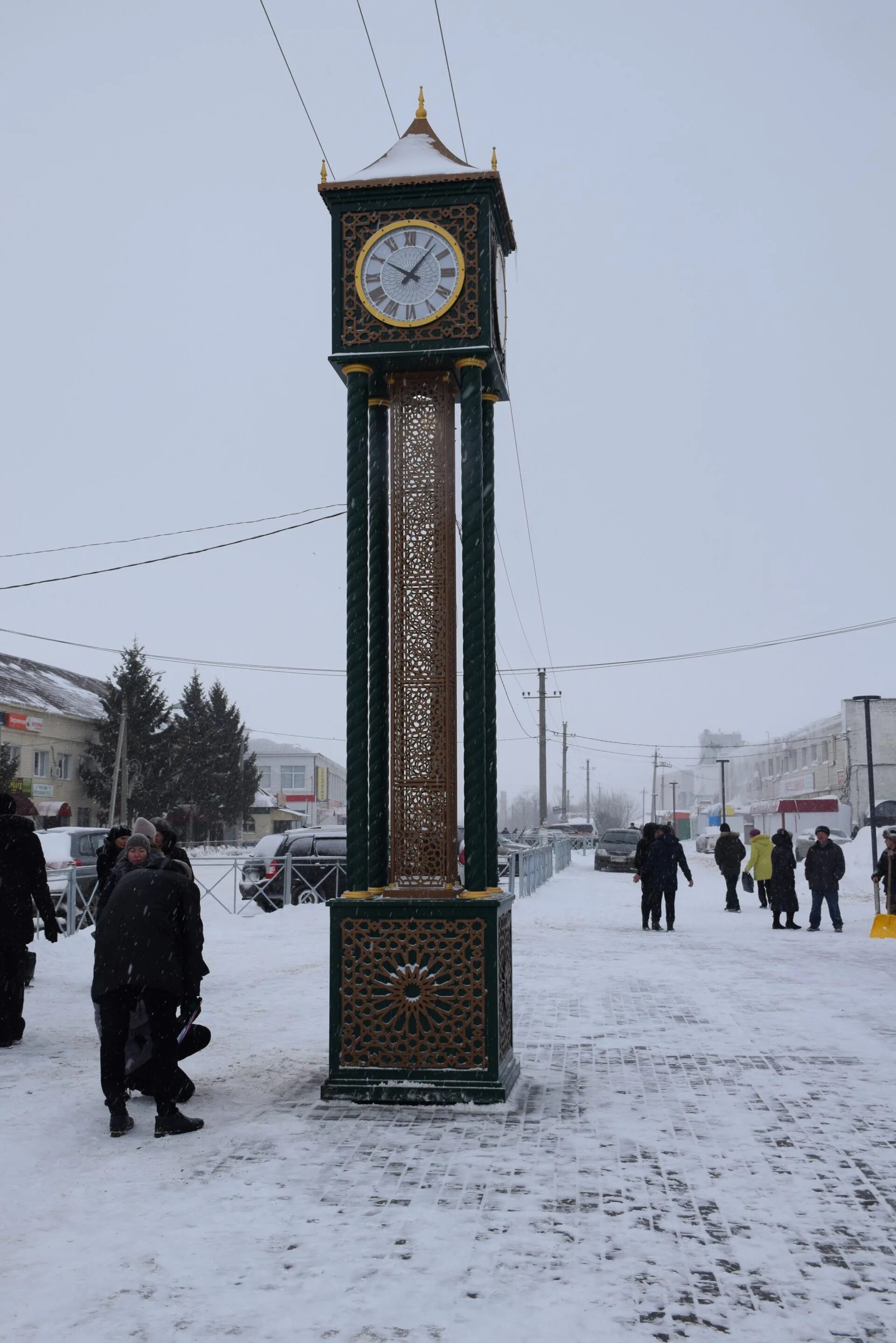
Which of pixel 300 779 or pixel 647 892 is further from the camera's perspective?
Result: pixel 300 779

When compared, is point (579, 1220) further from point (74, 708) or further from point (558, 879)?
point (74, 708)

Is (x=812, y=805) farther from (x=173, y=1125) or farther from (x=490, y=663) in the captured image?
(x=173, y=1125)

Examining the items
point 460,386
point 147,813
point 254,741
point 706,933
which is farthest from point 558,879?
point 254,741

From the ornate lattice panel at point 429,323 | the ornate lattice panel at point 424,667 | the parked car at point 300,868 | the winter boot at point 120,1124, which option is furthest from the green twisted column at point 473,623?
the parked car at point 300,868

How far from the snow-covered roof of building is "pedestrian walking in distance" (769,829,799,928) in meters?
35.9

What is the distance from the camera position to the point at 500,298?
26.1 ft

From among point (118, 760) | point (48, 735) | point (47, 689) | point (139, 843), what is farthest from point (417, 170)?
point (47, 689)

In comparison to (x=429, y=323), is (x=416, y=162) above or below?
above

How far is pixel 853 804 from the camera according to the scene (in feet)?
197

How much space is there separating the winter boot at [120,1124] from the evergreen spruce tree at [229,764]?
5268cm

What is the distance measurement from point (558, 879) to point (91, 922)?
60.8ft

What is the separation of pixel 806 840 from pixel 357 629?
36512 mm

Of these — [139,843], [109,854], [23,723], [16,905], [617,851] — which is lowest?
[617,851]

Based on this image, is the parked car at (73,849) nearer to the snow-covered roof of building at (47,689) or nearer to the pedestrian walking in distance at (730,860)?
the pedestrian walking in distance at (730,860)
